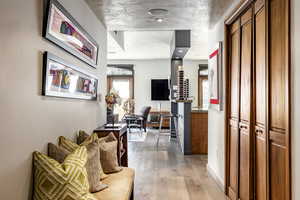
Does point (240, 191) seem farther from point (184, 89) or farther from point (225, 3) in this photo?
point (184, 89)

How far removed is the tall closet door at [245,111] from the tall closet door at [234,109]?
0.34 ft

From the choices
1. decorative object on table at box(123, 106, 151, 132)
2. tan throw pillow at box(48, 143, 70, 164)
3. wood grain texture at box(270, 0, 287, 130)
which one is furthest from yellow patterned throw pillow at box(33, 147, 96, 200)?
decorative object on table at box(123, 106, 151, 132)

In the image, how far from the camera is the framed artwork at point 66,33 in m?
1.98

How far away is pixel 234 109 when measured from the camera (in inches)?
120

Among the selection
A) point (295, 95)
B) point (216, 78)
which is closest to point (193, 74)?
point (216, 78)

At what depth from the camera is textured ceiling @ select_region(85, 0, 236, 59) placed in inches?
118

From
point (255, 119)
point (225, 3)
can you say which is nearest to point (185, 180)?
point (255, 119)

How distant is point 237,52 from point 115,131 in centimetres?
173

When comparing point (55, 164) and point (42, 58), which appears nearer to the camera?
point (55, 164)

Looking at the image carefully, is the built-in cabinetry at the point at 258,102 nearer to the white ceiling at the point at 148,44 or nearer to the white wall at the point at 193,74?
the white ceiling at the point at 148,44

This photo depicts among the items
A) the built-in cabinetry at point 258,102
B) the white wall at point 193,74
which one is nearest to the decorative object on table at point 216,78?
the built-in cabinetry at point 258,102

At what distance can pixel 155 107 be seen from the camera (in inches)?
409

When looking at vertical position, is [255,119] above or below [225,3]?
below

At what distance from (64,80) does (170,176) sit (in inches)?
94.7
